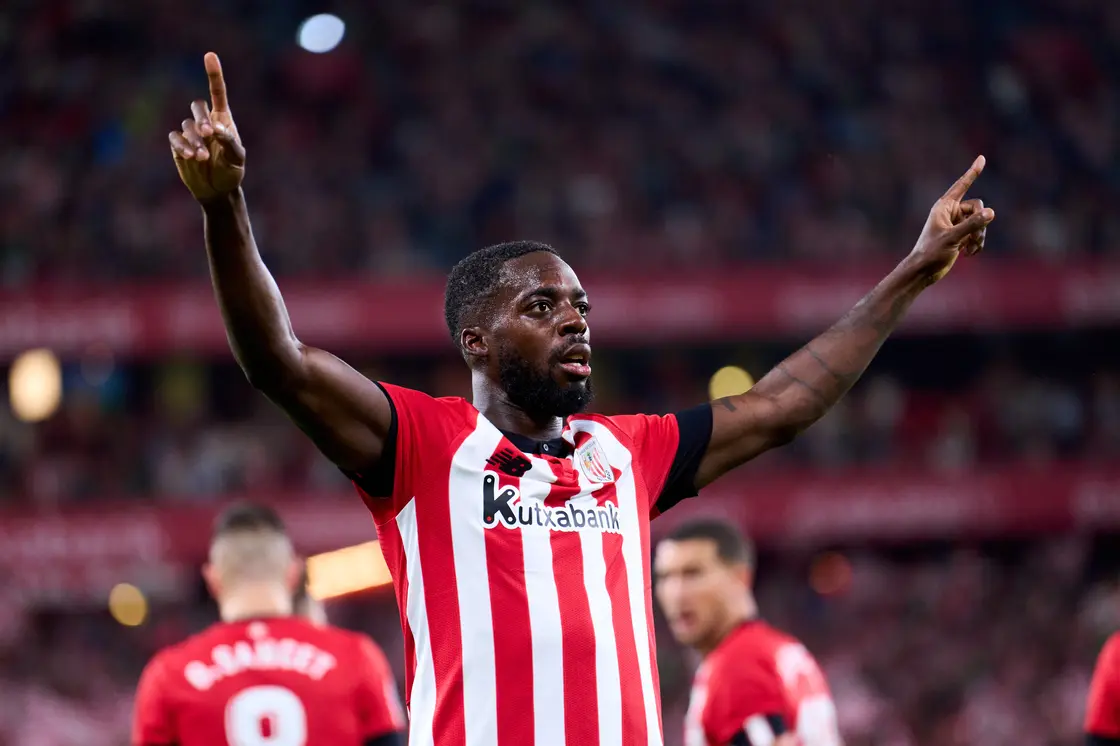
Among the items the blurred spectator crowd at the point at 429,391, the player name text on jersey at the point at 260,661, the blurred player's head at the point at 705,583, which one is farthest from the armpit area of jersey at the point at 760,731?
the blurred spectator crowd at the point at 429,391

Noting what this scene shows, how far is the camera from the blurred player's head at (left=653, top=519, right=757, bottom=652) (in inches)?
220

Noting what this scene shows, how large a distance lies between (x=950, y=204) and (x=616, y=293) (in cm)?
1370

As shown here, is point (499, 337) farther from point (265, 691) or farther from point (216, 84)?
point (265, 691)

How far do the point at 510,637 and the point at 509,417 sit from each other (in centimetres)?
57

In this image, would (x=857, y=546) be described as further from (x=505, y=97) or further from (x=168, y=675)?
(x=168, y=675)

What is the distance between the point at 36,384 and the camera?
60.4ft

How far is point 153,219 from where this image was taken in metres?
18.1

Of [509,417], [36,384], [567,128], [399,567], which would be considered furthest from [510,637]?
[36,384]

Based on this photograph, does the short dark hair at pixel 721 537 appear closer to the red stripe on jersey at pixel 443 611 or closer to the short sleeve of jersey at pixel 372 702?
the short sleeve of jersey at pixel 372 702

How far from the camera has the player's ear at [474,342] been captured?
3.46m

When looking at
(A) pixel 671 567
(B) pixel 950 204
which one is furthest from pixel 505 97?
(B) pixel 950 204

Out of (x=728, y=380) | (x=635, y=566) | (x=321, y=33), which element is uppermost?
(x=321, y=33)

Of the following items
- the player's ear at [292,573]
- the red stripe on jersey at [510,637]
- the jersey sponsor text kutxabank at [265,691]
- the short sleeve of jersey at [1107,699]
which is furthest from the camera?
the short sleeve of jersey at [1107,699]

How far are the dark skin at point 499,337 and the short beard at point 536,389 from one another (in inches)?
0.7
